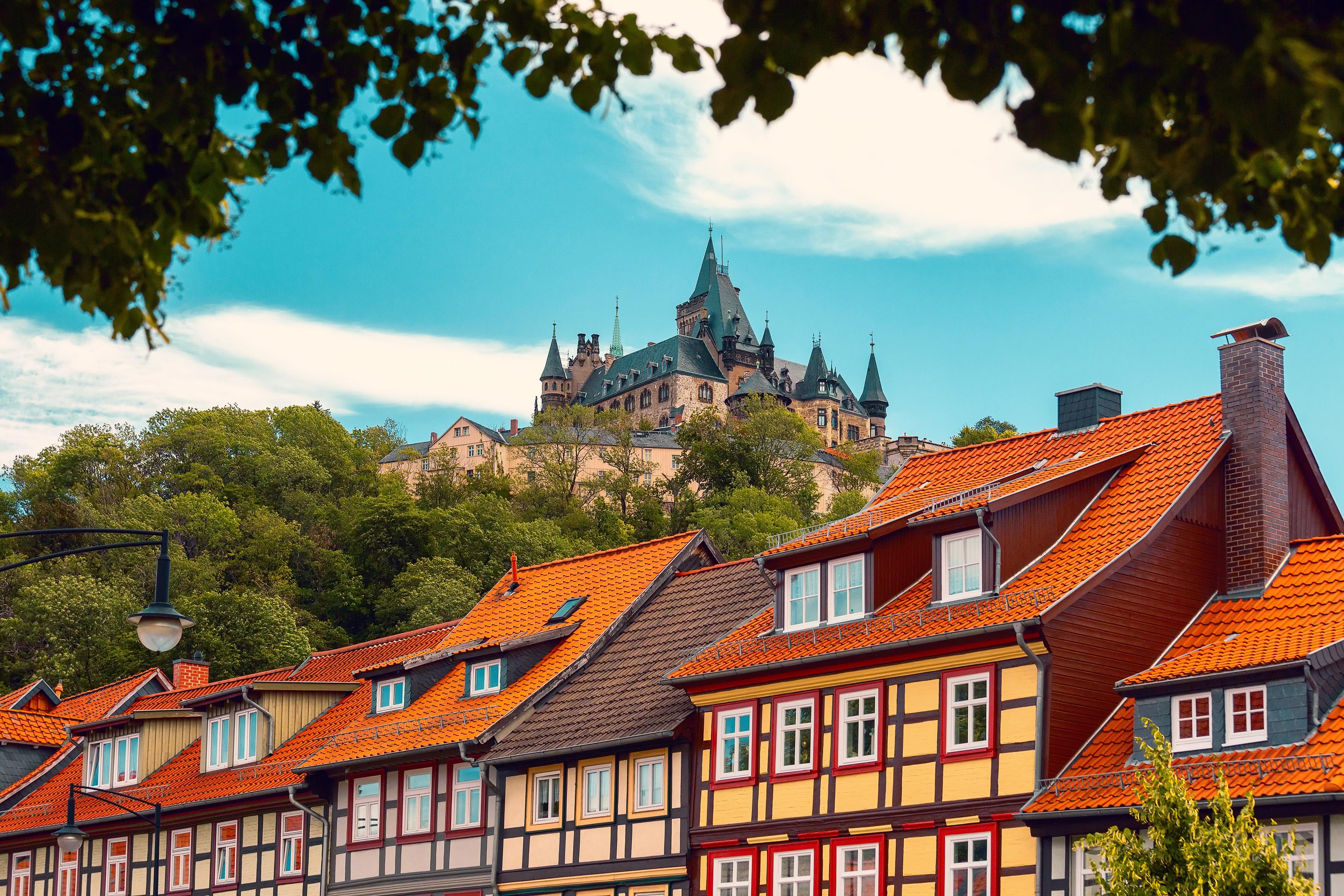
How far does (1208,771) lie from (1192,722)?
0.94 m

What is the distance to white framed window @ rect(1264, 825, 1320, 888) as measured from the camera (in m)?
20.2

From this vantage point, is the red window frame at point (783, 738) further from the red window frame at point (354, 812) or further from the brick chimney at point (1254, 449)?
the red window frame at point (354, 812)

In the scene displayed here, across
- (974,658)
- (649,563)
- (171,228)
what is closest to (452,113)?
(171,228)

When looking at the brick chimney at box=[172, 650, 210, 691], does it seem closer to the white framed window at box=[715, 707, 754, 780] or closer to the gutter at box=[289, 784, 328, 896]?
the gutter at box=[289, 784, 328, 896]

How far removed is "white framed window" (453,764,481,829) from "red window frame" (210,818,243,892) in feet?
22.6

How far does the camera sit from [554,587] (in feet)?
123

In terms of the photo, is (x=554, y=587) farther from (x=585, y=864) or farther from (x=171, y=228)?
(x=171, y=228)

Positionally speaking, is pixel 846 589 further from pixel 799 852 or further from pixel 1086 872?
pixel 1086 872

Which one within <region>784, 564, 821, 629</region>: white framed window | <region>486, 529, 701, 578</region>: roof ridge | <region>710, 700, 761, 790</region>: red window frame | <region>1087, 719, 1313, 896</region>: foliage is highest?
<region>486, 529, 701, 578</region>: roof ridge

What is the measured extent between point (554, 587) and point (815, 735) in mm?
11666

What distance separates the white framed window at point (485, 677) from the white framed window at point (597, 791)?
392 cm

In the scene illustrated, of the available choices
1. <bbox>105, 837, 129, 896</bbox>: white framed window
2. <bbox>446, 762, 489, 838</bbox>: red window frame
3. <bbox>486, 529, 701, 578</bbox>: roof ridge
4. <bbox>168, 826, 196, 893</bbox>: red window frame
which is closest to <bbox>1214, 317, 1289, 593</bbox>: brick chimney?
<bbox>486, 529, 701, 578</bbox>: roof ridge

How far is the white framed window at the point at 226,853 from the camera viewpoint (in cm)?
3716

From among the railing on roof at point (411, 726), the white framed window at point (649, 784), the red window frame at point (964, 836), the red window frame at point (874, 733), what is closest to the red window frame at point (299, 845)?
the railing on roof at point (411, 726)
